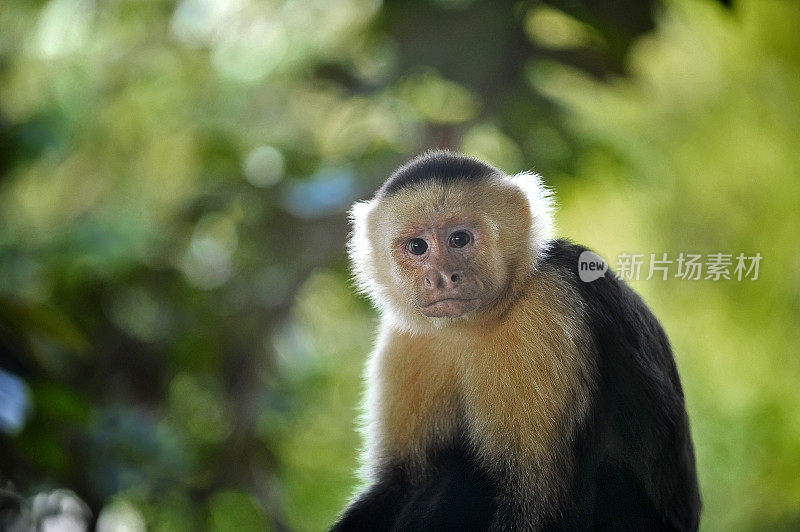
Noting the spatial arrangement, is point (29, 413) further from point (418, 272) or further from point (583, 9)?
point (583, 9)

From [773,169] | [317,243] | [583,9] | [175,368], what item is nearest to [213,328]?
[175,368]

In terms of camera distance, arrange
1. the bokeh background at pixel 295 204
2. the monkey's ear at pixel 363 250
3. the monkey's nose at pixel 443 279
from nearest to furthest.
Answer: the monkey's nose at pixel 443 279
the monkey's ear at pixel 363 250
the bokeh background at pixel 295 204

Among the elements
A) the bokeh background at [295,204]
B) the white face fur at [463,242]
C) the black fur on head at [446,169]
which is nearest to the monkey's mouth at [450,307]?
the white face fur at [463,242]

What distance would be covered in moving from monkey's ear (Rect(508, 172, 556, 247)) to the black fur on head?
0.05 meters

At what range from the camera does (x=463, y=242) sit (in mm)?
1349

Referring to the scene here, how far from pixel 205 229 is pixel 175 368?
0.52m

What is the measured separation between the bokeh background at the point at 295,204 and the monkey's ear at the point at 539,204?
0.45 feet

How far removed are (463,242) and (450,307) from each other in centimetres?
12

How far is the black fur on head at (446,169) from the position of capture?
1333 mm

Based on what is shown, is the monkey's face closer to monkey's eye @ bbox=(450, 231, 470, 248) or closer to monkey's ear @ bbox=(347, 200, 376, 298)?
monkey's eye @ bbox=(450, 231, 470, 248)

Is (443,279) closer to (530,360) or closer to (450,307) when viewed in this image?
(450,307)

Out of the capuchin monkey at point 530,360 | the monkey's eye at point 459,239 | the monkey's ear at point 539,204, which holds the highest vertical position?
the monkey's ear at point 539,204

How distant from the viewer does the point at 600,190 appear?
5.79 ft

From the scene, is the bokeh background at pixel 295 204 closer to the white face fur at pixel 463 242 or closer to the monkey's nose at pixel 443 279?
the white face fur at pixel 463 242
